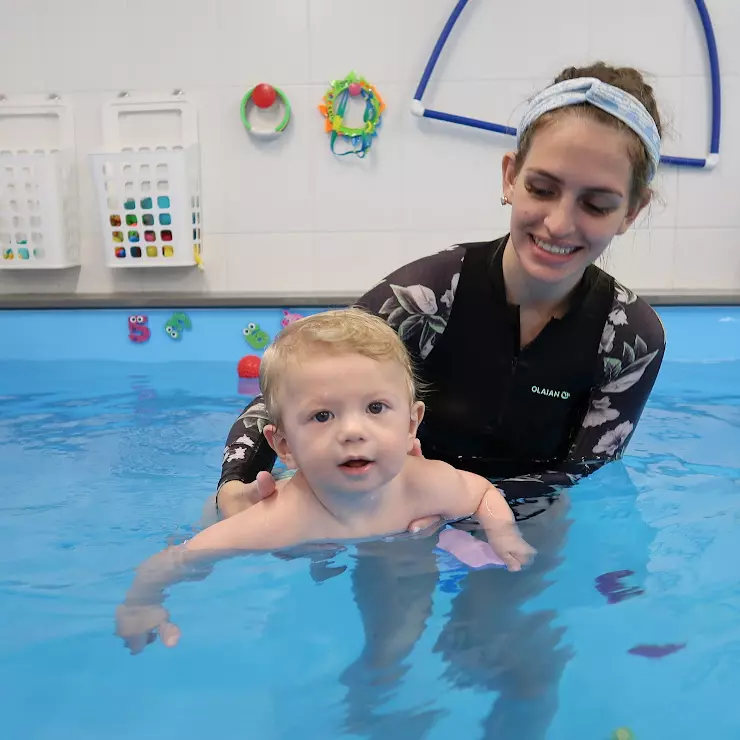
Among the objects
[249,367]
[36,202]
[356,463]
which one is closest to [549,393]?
[356,463]

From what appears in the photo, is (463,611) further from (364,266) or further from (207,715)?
(364,266)

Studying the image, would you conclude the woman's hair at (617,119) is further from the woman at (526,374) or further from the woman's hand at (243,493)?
the woman's hand at (243,493)

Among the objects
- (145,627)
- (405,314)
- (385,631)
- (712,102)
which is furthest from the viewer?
(712,102)

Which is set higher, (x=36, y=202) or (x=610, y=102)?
(x=610, y=102)

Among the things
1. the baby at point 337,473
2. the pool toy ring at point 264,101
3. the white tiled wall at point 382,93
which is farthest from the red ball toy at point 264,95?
the baby at point 337,473

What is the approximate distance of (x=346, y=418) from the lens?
4.74 ft

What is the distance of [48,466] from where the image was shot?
2670 mm

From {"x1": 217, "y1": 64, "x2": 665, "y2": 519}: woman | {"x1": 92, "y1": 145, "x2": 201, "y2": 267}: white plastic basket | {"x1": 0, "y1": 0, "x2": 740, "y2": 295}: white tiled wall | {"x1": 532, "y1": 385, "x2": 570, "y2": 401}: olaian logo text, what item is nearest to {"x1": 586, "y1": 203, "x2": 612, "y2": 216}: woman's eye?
{"x1": 217, "y1": 64, "x2": 665, "y2": 519}: woman

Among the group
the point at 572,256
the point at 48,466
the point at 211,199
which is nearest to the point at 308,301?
the point at 211,199

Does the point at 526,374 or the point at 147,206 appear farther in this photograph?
the point at 147,206

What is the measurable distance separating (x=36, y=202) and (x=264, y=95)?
1.39 m

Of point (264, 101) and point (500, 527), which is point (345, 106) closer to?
point (264, 101)

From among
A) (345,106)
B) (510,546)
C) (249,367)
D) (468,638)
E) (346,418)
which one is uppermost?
(345,106)

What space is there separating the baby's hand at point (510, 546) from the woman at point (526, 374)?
0.05 m
